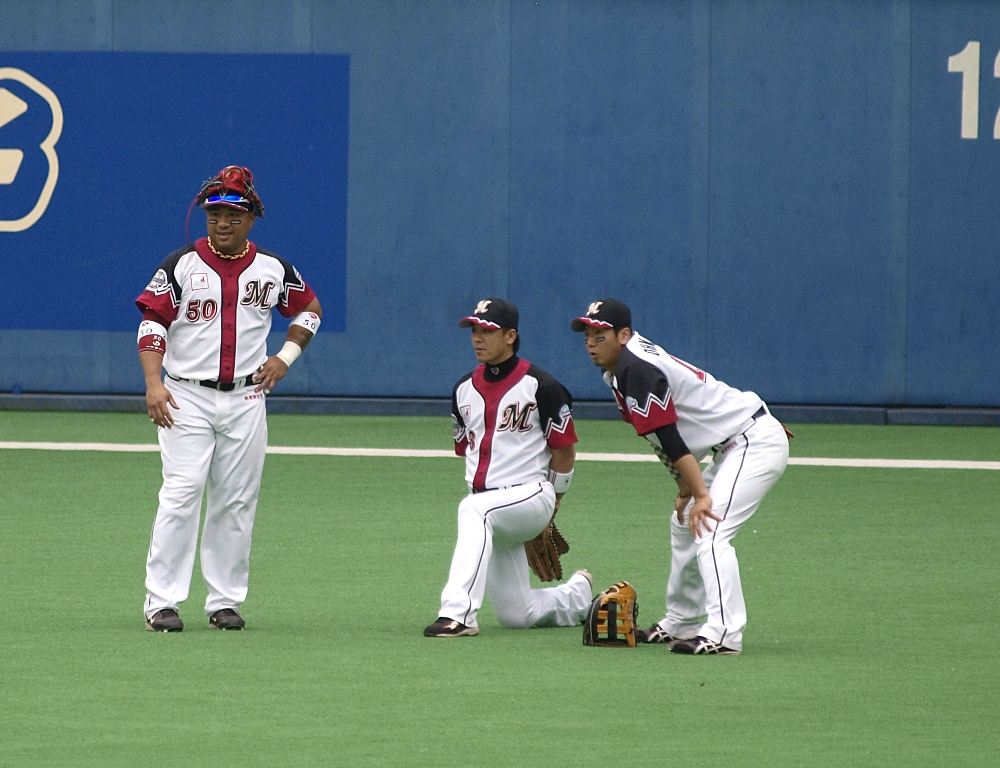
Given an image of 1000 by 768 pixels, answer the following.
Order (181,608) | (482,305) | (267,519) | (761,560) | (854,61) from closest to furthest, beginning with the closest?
1. (482,305)
2. (181,608)
3. (761,560)
4. (267,519)
5. (854,61)

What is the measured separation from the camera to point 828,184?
18.3m

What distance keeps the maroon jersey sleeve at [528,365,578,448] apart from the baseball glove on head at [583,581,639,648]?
2.52 ft

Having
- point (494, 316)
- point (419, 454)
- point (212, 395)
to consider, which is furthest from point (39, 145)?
point (494, 316)

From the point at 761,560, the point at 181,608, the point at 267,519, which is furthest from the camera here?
the point at 267,519

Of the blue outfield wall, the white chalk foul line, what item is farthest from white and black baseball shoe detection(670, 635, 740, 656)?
the blue outfield wall

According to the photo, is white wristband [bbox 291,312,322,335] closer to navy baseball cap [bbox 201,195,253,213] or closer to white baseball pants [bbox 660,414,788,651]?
navy baseball cap [bbox 201,195,253,213]

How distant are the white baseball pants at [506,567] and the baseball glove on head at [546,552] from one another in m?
0.07

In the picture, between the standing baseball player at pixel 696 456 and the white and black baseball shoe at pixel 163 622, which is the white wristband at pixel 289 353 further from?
the standing baseball player at pixel 696 456

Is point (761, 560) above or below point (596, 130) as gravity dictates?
below

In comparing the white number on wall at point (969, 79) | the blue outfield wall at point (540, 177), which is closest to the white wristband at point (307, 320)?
the blue outfield wall at point (540, 177)

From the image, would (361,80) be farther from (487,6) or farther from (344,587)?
(344,587)

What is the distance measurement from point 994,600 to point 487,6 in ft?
37.8

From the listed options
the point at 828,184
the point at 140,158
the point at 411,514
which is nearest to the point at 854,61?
the point at 828,184

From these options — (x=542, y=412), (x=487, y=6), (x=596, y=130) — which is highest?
(x=487, y=6)
